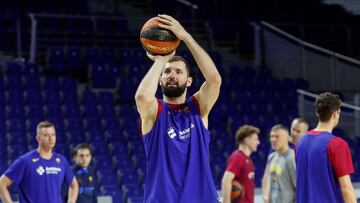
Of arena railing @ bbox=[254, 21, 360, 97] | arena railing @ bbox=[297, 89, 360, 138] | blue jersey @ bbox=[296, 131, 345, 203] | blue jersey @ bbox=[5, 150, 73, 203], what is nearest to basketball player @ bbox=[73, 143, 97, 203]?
blue jersey @ bbox=[5, 150, 73, 203]

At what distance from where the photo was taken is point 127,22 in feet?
57.3

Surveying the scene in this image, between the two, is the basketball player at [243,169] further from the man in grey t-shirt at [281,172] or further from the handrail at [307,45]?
the handrail at [307,45]

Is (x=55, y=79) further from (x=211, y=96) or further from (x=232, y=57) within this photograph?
(x=211, y=96)

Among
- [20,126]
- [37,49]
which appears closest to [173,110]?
[20,126]

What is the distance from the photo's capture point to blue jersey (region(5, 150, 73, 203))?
775cm

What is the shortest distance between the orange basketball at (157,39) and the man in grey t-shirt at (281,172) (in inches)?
142

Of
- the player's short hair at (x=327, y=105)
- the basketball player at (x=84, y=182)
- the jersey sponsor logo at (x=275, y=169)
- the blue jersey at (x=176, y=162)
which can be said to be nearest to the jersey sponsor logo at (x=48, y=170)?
the basketball player at (x=84, y=182)

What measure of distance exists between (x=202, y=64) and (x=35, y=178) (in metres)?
3.80

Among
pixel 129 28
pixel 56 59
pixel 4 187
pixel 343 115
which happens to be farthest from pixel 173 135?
pixel 129 28

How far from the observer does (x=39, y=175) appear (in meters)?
7.84

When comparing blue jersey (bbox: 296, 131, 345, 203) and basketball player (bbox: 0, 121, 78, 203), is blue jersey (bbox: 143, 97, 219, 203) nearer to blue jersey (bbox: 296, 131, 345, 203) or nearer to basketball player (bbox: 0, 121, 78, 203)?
blue jersey (bbox: 296, 131, 345, 203)

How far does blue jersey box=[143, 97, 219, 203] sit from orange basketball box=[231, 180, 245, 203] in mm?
3868

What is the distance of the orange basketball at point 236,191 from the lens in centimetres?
833

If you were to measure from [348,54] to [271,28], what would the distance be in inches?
83.0
